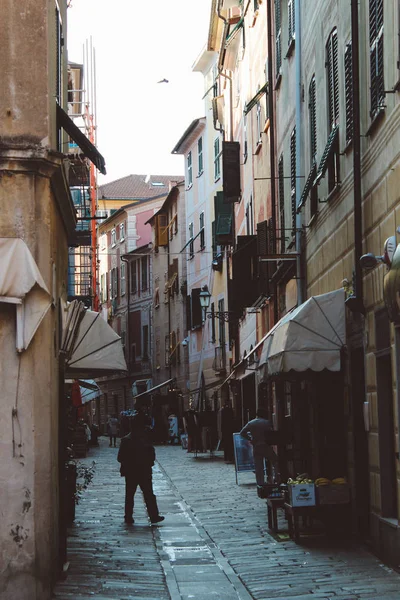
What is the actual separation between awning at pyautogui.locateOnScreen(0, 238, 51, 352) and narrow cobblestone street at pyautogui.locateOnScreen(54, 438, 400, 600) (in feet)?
8.33

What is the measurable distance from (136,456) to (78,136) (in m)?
6.36

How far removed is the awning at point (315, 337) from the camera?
14.1 meters

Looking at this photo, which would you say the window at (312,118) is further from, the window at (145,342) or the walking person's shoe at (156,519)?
the window at (145,342)

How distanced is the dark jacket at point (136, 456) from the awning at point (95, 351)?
6.86 feet

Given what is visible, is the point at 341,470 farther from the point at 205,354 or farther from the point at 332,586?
the point at 205,354

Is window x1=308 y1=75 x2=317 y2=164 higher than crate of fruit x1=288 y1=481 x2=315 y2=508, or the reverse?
window x1=308 y1=75 x2=317 y2=164

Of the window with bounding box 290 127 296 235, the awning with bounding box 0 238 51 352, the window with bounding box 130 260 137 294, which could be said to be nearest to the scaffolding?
the window with bounding box 290 127 296 235

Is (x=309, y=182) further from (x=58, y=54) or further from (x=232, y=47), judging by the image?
(x=232, y=47)

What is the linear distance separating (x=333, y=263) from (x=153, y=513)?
4.74 m

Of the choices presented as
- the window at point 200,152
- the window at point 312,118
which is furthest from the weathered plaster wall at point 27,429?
the window at point 200,152

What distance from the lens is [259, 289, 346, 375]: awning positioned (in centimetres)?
1411

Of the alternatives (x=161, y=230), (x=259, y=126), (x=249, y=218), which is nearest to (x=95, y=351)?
(x=259, y=126)

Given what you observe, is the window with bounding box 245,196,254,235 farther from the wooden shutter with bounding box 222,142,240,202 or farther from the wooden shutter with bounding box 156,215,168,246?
the wooden shutter with bounding box 156,215,168,246

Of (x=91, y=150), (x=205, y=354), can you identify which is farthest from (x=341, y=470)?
(x=205, y=354)
